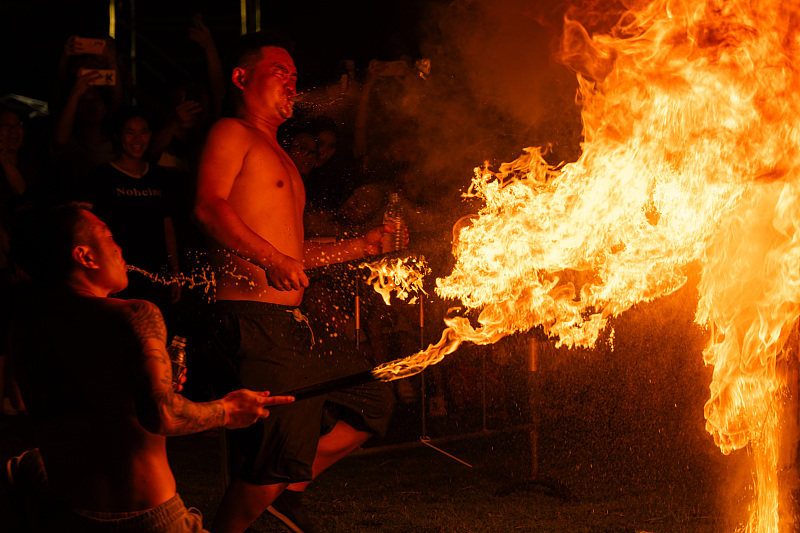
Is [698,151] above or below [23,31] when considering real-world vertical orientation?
below

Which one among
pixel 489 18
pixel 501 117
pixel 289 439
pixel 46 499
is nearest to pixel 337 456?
pixel 289 439

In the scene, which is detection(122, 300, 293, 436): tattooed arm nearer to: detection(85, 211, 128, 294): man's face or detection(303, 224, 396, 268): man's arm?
detection(85, 211, 128, 294): man's face

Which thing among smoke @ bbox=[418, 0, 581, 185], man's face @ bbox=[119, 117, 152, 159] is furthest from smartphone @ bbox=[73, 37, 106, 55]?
smoke @ bbox=[418, 0, 581, 185]

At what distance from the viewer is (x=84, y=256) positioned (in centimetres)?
251

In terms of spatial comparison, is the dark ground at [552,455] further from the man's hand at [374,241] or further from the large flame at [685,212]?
the man's hand at [374,241]

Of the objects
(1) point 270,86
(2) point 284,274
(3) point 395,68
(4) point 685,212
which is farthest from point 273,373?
(3) point 395,68

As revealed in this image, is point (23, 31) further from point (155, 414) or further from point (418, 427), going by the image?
point (155, 414)

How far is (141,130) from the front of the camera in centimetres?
568

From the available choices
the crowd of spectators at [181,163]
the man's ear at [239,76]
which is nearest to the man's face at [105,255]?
the man's ear at [239,76]

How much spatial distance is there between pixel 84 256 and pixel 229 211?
0.84 metres

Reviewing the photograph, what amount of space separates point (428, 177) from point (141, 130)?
2.01 meters

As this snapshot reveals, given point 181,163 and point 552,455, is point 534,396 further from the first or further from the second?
point 181,163

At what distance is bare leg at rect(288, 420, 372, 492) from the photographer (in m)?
3.66

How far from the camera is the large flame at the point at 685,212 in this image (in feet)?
12.0
